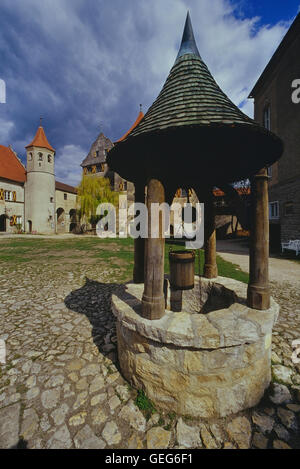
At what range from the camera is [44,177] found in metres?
28.5

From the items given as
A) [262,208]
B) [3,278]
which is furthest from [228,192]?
[3,278]

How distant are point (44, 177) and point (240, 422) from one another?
32.5 meters

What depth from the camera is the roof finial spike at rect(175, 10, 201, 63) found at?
3.01 metres

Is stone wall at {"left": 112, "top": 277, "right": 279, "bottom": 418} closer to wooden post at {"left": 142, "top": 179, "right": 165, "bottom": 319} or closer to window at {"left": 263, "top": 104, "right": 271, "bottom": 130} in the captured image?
wooden post at {"left": 142, "top": 179, "right": 165, "bottom": 319}

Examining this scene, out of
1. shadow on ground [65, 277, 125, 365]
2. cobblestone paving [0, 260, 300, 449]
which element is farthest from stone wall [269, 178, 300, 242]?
shadow on ground [65, 277, 125, 365]

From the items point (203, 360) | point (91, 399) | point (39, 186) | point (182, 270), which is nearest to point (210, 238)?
point (182, 270)

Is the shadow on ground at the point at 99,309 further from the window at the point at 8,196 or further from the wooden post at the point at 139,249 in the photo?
the window at the point at 8,196

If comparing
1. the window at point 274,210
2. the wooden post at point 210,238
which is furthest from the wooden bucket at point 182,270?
the window at point 274,210

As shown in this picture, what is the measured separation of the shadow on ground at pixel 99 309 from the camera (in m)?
3.27

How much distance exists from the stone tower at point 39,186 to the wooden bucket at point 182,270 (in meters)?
29.5

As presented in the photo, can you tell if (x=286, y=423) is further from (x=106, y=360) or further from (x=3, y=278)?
(x=3, y=278)

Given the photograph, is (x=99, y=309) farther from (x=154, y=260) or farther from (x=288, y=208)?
(x=288, y=208)
